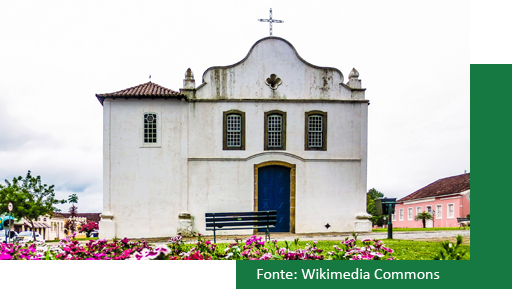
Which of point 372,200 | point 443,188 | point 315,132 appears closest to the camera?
point 443,188

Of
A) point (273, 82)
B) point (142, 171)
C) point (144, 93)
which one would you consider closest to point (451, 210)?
point (273, 82)

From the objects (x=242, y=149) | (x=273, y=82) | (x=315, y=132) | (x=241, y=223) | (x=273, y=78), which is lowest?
(x=241, y=223)

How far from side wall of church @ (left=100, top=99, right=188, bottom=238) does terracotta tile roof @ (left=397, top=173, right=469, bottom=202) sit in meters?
5.17

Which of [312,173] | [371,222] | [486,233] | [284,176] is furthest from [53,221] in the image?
[486,233]

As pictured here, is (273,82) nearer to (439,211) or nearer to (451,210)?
(439,211)

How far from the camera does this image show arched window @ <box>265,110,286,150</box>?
10.5m

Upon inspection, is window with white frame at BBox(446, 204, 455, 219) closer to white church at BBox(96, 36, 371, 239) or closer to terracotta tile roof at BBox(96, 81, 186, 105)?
white church at BBox(96, 36, 371, 239)

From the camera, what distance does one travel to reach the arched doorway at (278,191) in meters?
10.5

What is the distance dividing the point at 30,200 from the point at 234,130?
470 cm

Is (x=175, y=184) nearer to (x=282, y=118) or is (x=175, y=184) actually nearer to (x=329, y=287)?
(x=282, y=118)

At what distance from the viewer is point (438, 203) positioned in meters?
9.73

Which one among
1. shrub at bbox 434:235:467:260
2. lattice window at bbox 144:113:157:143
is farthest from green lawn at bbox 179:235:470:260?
lattice window at bbox 144:113:157:143

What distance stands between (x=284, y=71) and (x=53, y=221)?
6461 millimetres

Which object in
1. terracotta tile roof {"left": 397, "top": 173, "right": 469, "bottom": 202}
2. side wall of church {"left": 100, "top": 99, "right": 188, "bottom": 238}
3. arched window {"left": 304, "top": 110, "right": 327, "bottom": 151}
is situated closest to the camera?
terracotta tile roof {"left": 397, "top": 173, "right": 469, "bottom": 202}
